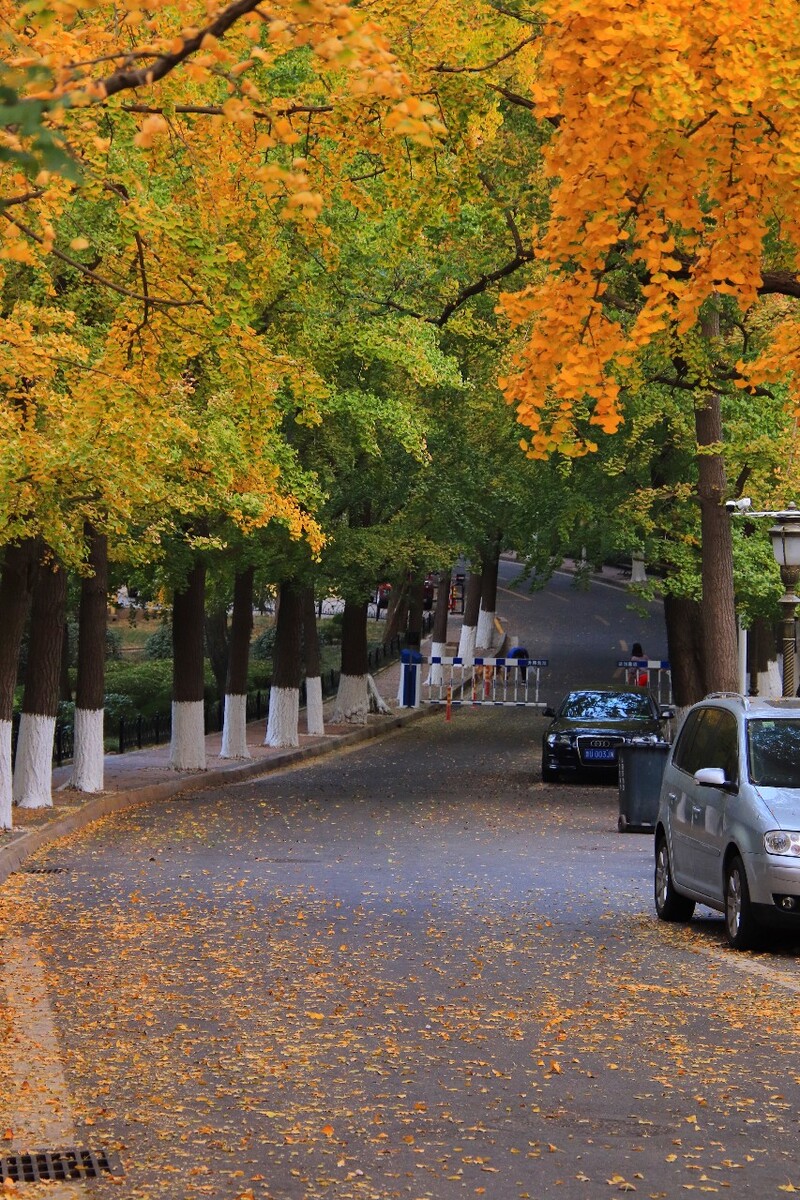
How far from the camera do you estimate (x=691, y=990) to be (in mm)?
11352

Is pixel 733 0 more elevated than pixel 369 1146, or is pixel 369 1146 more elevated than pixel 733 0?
pixel 733 0

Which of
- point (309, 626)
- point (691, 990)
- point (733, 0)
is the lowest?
point (691, 990)

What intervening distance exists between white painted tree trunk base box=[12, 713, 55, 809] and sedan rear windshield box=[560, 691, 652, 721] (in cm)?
1141

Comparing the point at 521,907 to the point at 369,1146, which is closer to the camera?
the point at 369,1146

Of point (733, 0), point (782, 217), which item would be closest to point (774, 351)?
point (782, 217)

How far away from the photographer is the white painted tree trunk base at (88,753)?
26.4m

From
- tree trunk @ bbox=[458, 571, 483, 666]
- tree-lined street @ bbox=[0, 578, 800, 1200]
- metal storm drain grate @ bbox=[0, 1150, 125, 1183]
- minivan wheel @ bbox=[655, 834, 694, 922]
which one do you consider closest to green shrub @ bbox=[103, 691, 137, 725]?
tree trunk @ bbox=[458, 571, 483, 666]

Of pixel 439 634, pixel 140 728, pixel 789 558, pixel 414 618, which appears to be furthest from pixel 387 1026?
pixel 439 634

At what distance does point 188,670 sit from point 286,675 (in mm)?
7016

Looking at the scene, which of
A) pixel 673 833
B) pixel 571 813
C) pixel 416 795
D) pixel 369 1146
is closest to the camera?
pixel 369 1146

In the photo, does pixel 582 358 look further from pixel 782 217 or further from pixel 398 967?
pixel 398 967

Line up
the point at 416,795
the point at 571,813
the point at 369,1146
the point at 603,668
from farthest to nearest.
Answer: the point at 603,668 < the point at 416,795 < the point at 571,813 < the point at 369,1146

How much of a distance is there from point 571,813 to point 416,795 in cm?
306

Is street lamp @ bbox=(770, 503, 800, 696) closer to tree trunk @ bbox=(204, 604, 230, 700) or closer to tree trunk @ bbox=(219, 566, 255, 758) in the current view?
tree trunk @ bbox=(219, 566, 255, 758)
